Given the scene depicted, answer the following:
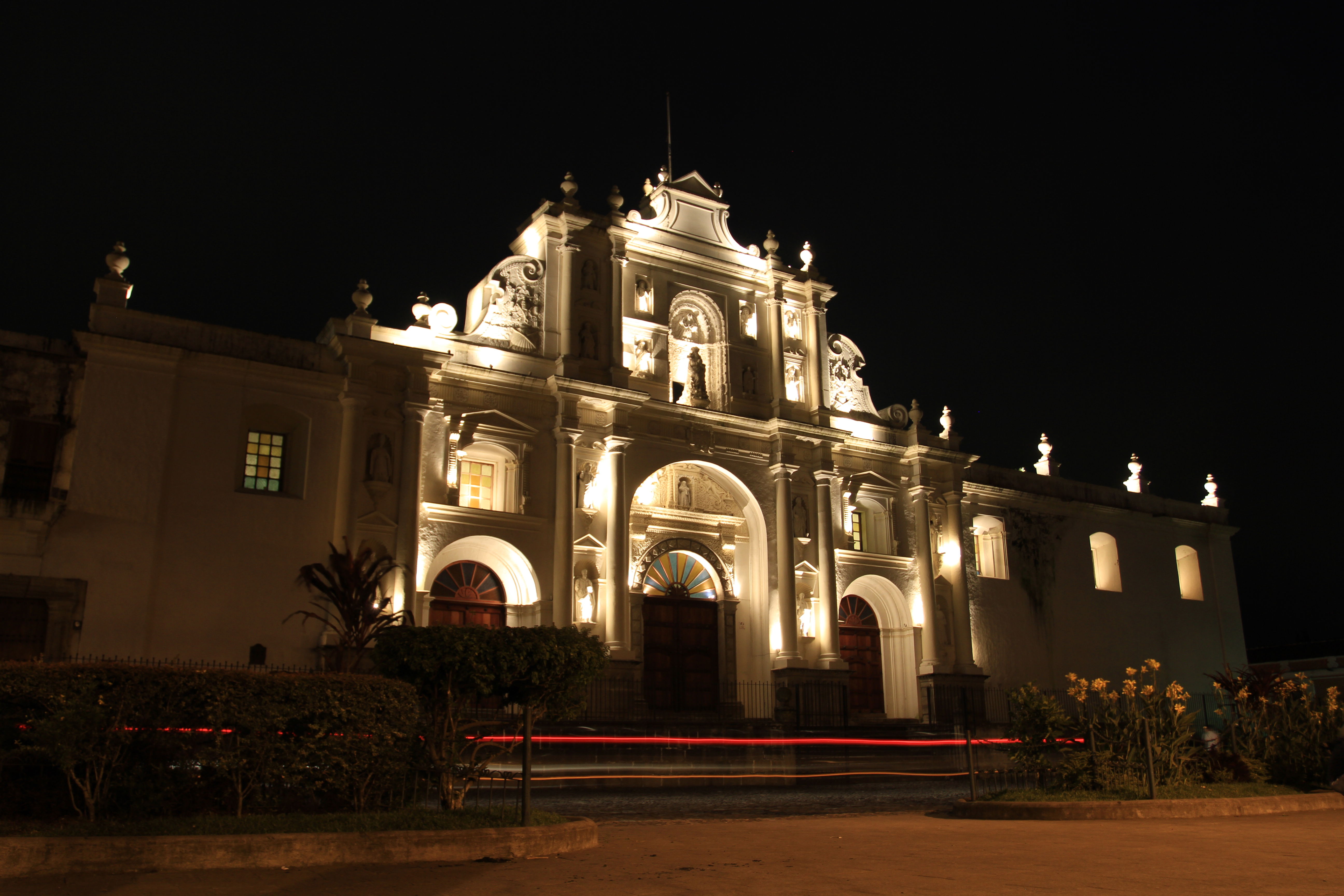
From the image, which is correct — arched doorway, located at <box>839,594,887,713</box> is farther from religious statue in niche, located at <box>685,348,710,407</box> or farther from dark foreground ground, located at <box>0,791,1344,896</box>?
dark foreground ground, located at <box>0,791,1344,896</box>

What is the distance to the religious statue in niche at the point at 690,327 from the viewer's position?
27.0m

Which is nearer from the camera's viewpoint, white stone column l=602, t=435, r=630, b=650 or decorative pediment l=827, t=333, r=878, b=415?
white stone column l=602, t=435, r=630, b=650

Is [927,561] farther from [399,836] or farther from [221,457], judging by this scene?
[399,836]

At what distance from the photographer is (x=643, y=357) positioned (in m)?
25.7

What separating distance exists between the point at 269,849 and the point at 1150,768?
9.73 m

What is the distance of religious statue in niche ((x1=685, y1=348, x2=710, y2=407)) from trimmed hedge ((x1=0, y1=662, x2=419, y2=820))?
17.3 metres

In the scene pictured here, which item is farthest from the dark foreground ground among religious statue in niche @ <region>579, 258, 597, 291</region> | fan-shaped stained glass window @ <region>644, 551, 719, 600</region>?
religious statue in niche @ <region>579, 258, 597, 291</region>

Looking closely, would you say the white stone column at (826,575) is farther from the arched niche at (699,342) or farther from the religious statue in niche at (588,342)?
the religious statue in niche at (588,342)

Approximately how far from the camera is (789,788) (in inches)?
779

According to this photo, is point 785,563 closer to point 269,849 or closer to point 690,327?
point 690,327

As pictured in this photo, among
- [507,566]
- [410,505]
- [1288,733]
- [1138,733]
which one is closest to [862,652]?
[507,566]

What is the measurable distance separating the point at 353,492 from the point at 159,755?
12045mm

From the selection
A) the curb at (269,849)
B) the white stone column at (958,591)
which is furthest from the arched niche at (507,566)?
the curb at (269,849)

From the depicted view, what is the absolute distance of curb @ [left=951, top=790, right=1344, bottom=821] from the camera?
39.7 feet
